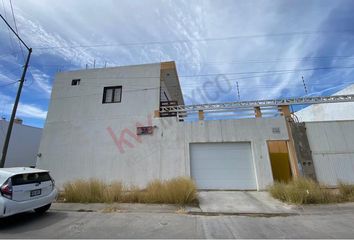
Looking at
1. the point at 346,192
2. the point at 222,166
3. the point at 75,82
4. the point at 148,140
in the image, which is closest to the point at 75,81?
the point at 75,82

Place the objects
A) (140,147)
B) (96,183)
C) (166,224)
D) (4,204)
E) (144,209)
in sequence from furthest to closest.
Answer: (140,147)
(96,183)
(144,209)
(166,224)
(4,204)

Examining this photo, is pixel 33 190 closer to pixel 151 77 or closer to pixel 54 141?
pixel 54 141

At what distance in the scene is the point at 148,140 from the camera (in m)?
10.1

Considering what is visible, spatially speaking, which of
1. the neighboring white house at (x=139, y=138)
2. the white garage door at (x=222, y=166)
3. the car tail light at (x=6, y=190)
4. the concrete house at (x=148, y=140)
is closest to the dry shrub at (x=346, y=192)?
the concrete house at (x=148, y=140)

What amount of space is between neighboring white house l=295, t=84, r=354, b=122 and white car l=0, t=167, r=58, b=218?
1604 centimetres

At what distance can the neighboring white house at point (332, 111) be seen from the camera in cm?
1123

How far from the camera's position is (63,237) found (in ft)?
12.7

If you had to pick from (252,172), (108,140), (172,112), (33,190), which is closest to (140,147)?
(108,140)

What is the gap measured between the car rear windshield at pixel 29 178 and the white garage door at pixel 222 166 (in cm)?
642

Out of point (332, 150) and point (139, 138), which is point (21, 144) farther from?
point (332, 150)

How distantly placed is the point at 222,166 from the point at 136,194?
4.70 meters

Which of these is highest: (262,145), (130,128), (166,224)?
(130,128)

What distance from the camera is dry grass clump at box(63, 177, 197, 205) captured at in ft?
21.7

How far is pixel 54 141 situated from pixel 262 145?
39.5ft
